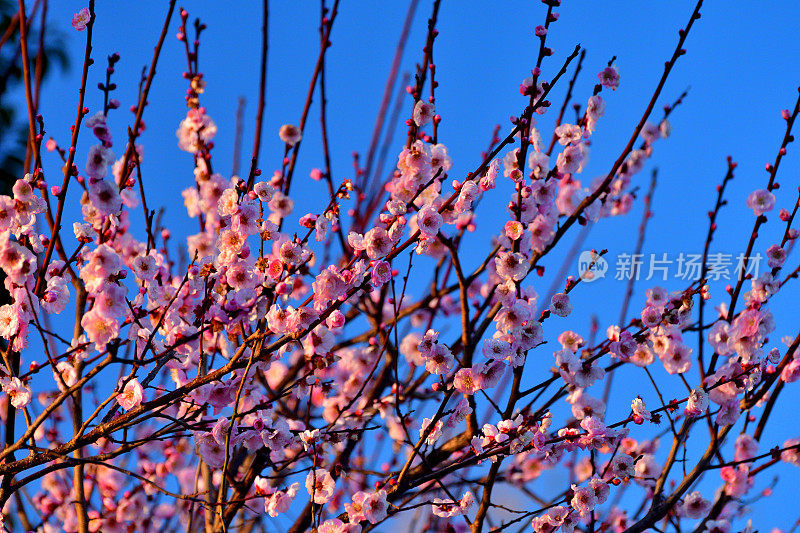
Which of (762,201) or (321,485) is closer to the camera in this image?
(321,485)

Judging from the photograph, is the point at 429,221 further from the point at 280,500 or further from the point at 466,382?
the point at 280,500

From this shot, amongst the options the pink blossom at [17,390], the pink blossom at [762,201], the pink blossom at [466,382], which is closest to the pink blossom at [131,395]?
the pink blossom at [17,390]

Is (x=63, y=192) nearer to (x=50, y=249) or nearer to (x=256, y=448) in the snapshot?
(x=50, y=249)

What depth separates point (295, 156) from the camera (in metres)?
3.57

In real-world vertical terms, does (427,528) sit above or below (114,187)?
below

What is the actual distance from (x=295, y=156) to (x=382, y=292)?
1.01 meters

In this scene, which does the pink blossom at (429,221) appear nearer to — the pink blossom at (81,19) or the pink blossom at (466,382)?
the pink blossom at (466,382)

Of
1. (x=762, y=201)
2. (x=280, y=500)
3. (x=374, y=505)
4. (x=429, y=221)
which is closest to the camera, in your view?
(x=429, y=221)

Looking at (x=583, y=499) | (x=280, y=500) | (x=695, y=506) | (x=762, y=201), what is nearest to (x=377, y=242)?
(x=280, y=500)

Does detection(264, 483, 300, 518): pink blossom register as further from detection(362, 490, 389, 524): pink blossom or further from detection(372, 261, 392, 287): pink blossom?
detection(372, 261, 392, 287): pink blossom

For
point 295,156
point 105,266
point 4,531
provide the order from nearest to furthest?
point 105,266 < point 4,531 < point 295,156

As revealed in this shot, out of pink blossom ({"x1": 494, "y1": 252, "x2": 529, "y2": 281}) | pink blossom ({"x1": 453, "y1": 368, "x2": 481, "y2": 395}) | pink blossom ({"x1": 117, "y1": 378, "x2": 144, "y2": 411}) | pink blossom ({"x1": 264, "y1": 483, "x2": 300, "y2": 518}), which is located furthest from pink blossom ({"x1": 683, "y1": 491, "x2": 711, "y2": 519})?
pink blossom ({"x1": 117, "y1": 378, "x2": 144, "y2": 411})

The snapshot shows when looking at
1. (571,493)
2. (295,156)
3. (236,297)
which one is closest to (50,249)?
(236,297)

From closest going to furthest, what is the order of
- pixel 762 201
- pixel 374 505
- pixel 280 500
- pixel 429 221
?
1. pixel 429 221
2. pixel 374 505
3. pixel 280 500
4. pixel 762 201
